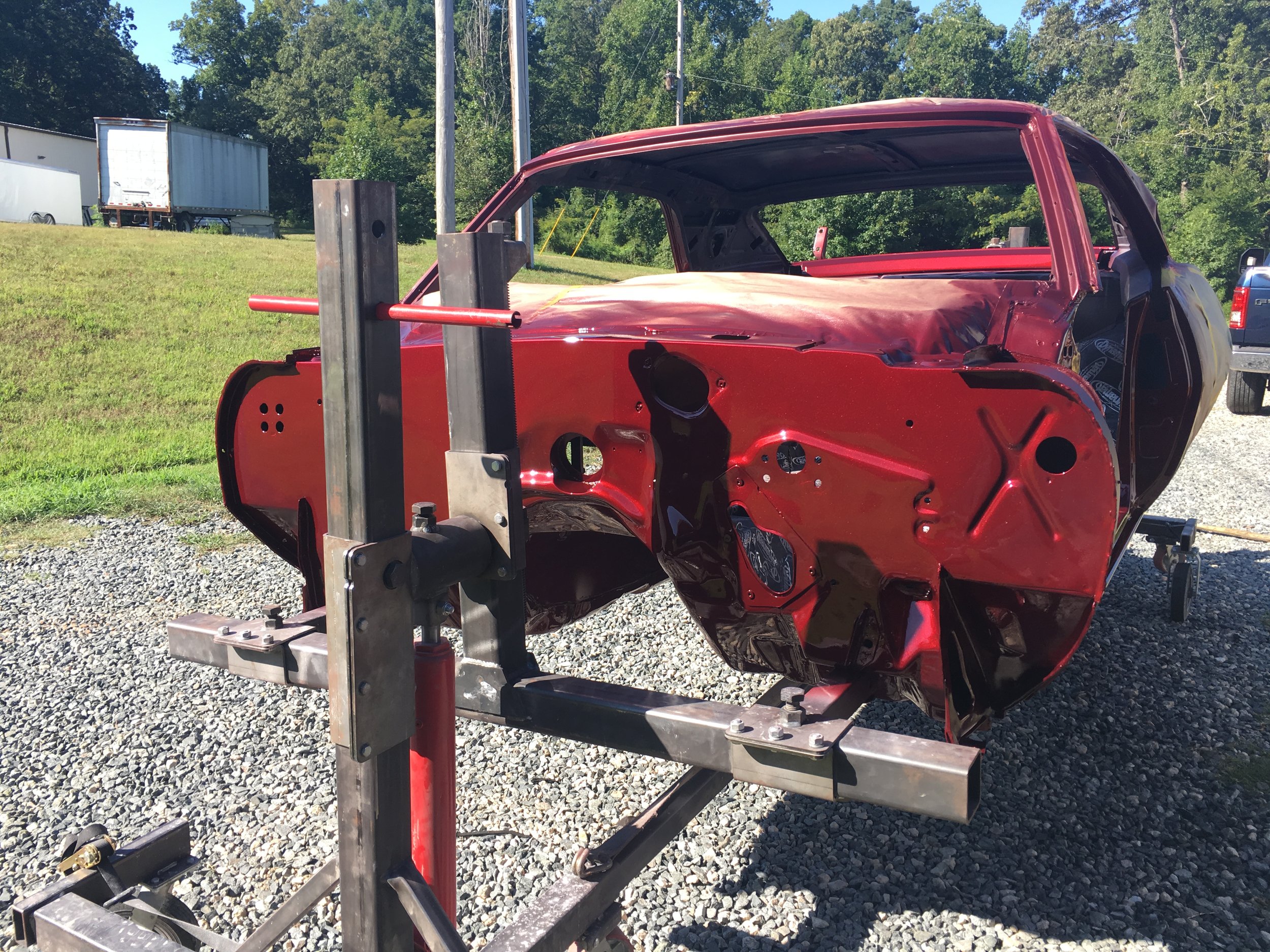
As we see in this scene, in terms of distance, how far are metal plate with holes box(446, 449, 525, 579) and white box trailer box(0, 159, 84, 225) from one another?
2919cm

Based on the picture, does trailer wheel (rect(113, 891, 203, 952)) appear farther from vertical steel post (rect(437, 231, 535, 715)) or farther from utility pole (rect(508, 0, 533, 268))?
utility pole (rect(508, 0, 533, 268))

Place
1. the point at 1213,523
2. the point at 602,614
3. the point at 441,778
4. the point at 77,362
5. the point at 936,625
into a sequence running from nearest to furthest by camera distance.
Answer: the point at 441,778 < the point at 936,625 < the point at 602,614 < the point at 1213,523 < the point at 77,362

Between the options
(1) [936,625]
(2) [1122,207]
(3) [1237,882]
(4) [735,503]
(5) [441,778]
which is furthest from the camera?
(2) [1122,207]

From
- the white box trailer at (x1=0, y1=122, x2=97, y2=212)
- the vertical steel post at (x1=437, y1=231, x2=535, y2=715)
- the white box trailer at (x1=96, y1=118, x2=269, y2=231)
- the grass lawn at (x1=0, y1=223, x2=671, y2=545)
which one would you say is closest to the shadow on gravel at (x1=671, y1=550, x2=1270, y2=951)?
the vertical steel post at (x1=437, y1=231, x2=535, y2=715)

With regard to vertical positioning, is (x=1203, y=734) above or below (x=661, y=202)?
below

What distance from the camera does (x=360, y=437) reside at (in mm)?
1473

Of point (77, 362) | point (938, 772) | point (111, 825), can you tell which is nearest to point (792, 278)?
point (938, 772)

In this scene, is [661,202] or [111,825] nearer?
[111,825]

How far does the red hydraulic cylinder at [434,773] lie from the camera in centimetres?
169

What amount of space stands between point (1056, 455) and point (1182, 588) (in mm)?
2969

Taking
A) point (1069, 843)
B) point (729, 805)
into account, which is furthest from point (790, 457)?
point (1069, 843)

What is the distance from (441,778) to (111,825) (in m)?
1.46

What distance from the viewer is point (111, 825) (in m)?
2.64

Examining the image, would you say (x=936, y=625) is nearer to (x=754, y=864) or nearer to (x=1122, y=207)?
(x=754, y=864)
